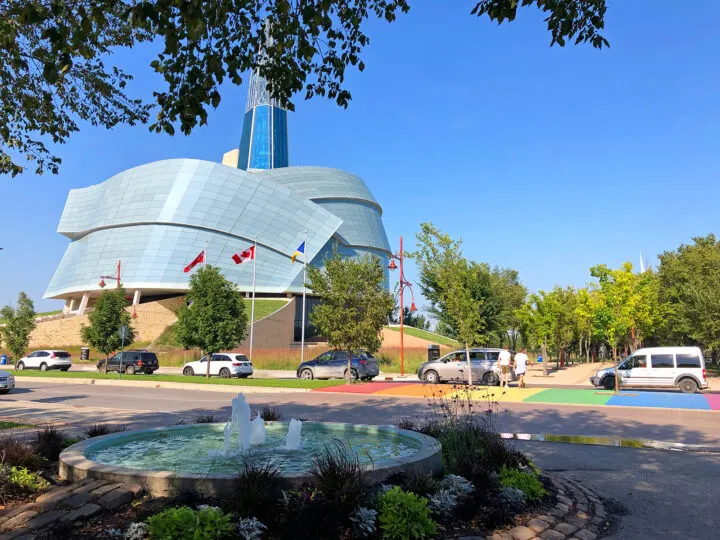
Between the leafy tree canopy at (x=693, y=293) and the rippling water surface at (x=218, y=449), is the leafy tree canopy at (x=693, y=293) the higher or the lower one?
the higher one

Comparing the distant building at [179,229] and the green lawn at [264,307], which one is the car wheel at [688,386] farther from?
the distant building at [179,229]

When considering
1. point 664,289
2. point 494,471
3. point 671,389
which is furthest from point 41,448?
point 664,289

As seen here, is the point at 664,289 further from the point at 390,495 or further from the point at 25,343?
the point at 25,343

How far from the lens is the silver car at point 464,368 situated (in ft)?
79.1

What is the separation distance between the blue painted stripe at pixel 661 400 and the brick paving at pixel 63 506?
50.8 feet

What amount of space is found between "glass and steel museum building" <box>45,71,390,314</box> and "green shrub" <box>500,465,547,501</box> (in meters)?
72.4

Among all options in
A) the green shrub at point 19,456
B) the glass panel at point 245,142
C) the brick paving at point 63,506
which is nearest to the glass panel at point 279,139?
the glass panel at point 245,142

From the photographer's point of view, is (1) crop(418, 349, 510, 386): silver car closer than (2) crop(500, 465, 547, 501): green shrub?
No

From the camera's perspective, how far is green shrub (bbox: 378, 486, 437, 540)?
4188 millimetres

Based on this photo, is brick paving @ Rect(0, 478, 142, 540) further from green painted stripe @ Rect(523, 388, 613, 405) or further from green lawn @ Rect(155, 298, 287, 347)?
green lawn @ Rect(155, 298, 287, 347)

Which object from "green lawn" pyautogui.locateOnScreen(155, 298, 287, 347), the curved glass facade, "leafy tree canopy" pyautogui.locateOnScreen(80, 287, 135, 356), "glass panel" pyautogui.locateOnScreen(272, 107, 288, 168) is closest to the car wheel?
"leafy tree canopy" pyautogui.locateOnScreen(80, 287, 135, 356)

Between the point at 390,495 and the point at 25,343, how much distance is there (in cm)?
4622

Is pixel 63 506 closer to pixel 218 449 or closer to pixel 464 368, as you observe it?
pixel 218 449

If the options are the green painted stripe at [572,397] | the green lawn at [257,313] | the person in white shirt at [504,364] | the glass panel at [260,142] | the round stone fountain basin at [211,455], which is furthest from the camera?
the glass panel at [260,142]
